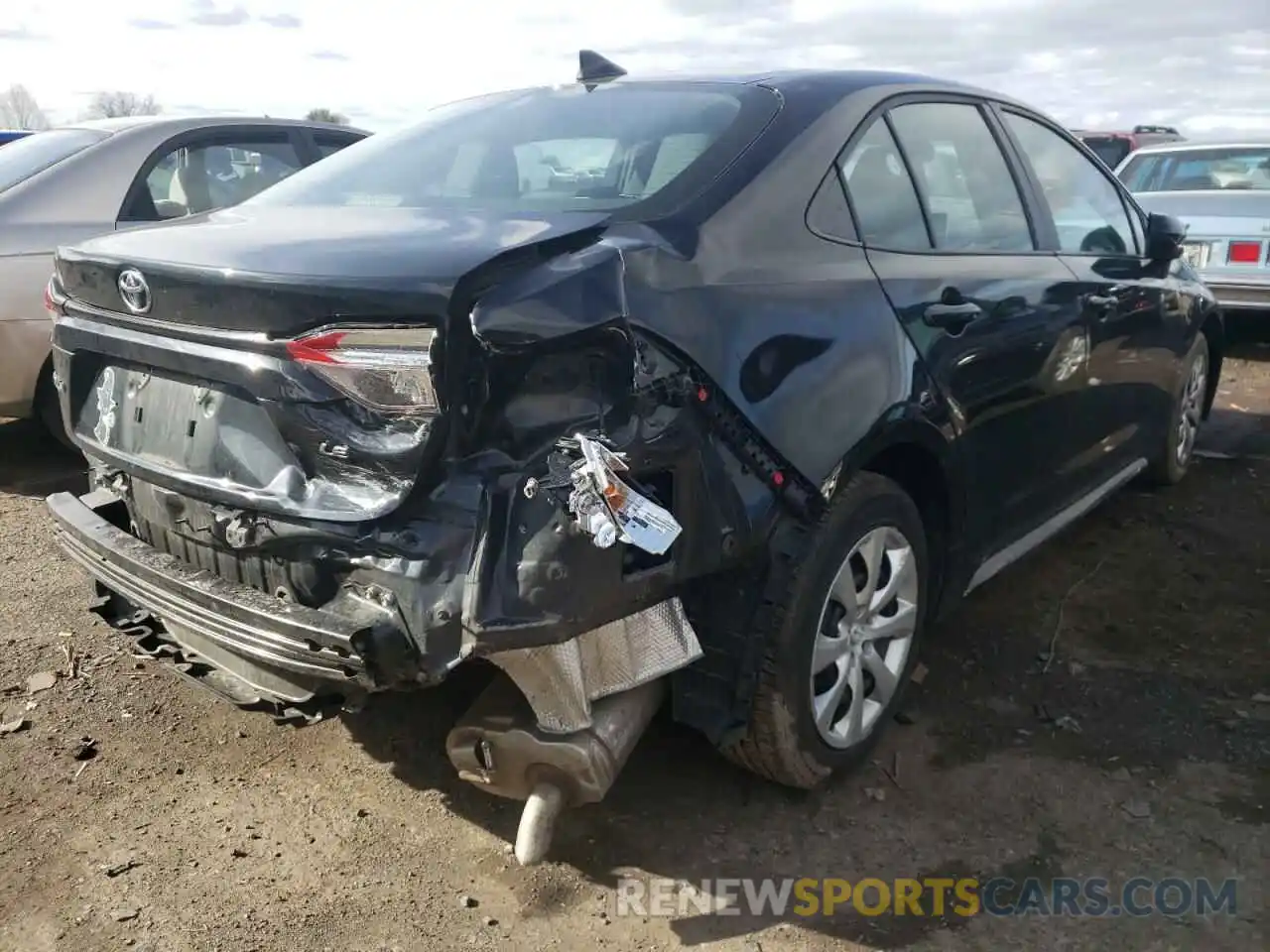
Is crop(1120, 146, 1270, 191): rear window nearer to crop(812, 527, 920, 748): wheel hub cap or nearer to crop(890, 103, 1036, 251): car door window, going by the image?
crop(890, 103, 1036, 251): car door window

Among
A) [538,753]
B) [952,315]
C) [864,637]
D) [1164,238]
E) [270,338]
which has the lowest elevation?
[864,637]

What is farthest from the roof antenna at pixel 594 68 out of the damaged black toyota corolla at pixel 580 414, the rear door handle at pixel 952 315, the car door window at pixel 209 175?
the car door window at pixel 209 175

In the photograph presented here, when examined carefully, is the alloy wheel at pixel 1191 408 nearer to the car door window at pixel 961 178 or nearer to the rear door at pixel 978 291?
the rear door at pixel 978 291

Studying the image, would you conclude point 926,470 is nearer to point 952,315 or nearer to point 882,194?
point 952,315

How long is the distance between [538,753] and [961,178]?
2135 mm

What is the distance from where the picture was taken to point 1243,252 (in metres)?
7.63

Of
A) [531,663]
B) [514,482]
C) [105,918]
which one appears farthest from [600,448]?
[105,918]

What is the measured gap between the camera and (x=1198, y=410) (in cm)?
541

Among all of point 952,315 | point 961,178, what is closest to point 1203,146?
point 961,178

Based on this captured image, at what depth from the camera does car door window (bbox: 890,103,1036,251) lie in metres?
3.06

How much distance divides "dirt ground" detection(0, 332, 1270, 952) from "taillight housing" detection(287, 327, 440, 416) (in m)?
1.15

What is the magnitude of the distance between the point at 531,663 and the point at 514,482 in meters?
0.35

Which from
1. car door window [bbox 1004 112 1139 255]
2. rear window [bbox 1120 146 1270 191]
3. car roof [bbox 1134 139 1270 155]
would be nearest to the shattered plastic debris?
car door window [bbox 1004 112 1139 255]

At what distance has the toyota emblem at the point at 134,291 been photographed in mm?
2350
